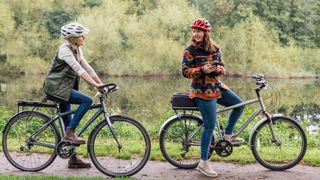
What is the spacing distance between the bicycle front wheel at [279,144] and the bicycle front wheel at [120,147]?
151cm

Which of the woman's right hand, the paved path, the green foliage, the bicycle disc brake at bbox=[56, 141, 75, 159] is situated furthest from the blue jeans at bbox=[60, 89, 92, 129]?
the green foliage

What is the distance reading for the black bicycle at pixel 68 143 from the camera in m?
5.86

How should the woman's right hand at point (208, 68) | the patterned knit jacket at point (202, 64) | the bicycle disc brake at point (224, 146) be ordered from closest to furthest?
the woman's right hand at point (208, 68) < the patterned knit jacket at point (202, 64) < the bicycle disc brake at point (224, 146)

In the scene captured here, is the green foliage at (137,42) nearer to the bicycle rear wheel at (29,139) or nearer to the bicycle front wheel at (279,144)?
the bicycle front wheel at (279,144)

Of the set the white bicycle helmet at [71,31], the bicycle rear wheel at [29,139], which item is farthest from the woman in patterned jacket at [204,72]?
the bicycle rear wheel at [29,139]

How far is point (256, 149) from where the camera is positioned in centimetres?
618

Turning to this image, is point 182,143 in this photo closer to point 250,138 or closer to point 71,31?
point 250,138

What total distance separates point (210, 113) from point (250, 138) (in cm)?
79

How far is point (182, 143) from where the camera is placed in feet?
20.4

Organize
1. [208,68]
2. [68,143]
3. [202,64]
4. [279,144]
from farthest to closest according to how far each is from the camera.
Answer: [279,144], [68,143], [202,64], [208,68]

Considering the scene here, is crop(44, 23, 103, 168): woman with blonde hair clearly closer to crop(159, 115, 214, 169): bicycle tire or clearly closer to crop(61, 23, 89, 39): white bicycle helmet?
crop(61, 23, 89, 39): white bicycle helmet

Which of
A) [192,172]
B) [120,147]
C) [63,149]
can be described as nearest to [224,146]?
[192,172]

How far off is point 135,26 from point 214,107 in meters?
43.3

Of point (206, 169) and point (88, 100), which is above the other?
point (88, 100)
